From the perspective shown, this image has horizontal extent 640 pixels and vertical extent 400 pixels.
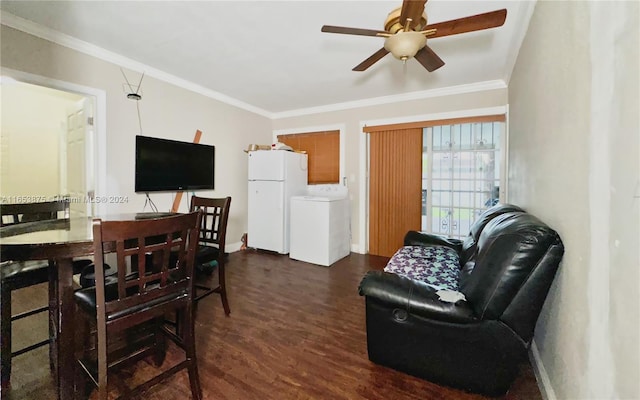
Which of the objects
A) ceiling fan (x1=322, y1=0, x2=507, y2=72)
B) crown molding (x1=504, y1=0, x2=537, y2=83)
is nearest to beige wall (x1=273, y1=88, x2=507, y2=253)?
crown molding (x1=504, y1=0, x2=537, y2=83)

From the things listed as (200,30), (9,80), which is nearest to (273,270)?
(200,30)

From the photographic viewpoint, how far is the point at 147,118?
3.12 metres

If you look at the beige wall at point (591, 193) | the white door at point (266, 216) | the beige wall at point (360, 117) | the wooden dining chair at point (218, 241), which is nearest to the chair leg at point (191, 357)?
the wooden dining chair at point (218, 241)

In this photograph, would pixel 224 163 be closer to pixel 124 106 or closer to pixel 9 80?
pixel 124 106

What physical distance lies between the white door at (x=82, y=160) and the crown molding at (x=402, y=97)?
2781 mm

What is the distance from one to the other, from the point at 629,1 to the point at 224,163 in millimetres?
4068

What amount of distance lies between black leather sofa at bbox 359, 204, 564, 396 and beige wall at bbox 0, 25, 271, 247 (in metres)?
2.92

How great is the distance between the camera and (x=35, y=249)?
3.97 feet

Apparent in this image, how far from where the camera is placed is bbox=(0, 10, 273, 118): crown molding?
2.18 meters

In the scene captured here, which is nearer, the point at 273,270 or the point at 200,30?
the point at 200,30

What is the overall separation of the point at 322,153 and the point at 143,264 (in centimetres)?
367

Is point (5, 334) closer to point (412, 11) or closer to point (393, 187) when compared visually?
point (412, 11)

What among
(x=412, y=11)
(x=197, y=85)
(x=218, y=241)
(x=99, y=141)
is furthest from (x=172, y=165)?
(x=412, y=11)

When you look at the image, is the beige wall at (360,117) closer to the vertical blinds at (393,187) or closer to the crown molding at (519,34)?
the vertical blinds at (393,187)
